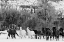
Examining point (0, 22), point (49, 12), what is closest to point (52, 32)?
point (49, 12)

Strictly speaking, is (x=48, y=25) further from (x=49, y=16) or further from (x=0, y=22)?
(x=0, y=22)

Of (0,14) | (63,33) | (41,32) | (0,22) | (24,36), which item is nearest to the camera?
(24,36)

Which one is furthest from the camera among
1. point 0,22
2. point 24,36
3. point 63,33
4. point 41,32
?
point 0,22

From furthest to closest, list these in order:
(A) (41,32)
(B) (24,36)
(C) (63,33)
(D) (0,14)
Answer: (D) (0,14) → (C) (63,33) → (A) (41,32) → (B) (24,36)

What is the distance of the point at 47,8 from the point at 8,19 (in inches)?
433

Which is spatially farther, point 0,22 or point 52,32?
point 0,22

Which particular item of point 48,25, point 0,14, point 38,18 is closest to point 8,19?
point 0,14

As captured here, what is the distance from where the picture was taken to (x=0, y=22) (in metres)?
30.0

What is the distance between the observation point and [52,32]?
59.4 feet

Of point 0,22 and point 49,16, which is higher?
point 49,16

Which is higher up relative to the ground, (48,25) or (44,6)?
(44,6)

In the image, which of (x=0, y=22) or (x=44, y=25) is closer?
(x=44, y=25)

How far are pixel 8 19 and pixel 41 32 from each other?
12.4m

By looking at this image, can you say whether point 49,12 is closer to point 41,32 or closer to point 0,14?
point 41,32
